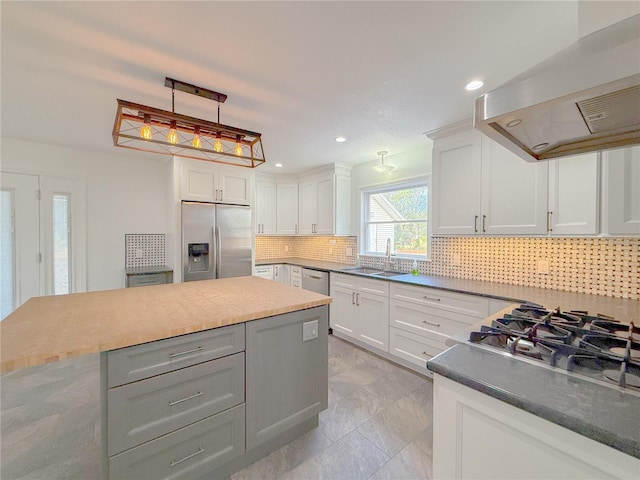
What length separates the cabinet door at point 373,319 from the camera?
9.39 feet

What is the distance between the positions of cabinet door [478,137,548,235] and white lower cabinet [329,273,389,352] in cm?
119

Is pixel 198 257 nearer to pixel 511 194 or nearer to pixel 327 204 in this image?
pixel 327 204

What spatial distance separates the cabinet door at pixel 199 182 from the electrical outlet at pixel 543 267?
3644mm

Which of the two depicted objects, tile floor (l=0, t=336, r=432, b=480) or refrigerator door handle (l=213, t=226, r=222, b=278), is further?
refrigerator door handle (l=213, t=226, r=222, b=278)

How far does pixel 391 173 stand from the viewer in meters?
3.50

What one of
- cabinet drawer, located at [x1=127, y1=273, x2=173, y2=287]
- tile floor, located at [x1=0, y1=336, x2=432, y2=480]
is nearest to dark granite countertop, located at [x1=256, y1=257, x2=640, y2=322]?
tile floor, located at [x1=0, y1=336, x2=432, y2=480]

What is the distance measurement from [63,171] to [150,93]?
2323mm

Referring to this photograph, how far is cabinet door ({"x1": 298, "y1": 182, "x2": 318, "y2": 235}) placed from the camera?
168 inches

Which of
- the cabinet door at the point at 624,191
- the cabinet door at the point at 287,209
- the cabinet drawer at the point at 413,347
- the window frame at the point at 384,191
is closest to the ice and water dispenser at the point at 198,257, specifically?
the cabinet door at the point at 287,209

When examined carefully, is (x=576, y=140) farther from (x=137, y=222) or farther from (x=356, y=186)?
(x=137, y=222)

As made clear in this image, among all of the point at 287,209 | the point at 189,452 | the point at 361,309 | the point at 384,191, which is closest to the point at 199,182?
the point at 287,209

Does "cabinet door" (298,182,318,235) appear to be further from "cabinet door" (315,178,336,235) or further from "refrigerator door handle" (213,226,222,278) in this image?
"refrigerator door handle" (213,226,222,278)

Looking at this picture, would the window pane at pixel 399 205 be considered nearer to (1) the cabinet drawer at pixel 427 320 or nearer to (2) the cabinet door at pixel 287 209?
(1) the cabinet drawer at pixel 427 320

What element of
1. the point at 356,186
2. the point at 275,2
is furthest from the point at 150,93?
the point at 356,186
